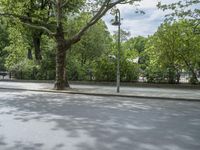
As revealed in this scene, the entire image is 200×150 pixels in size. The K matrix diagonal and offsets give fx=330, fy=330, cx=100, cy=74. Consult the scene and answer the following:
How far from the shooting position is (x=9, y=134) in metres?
8.04

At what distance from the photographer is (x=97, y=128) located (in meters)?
8.84

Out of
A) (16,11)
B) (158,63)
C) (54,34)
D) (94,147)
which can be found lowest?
(94,147)

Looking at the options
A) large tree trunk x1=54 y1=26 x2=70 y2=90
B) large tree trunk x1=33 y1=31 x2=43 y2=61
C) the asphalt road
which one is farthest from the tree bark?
the asphalt road

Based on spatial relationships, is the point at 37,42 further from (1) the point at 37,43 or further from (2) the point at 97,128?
(2) the point at 97,128

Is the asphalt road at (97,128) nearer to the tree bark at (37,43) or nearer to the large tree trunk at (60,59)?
the large tree trunk at (60,59)

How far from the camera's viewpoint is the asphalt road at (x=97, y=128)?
7.09m

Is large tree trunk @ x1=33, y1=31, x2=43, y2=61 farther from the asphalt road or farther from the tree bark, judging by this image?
the asphalt road

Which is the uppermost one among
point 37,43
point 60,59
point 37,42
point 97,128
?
point 37,42

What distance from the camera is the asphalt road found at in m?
7.09

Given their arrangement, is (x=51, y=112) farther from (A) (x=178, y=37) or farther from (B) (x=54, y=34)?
(A) (x=178, y=37)

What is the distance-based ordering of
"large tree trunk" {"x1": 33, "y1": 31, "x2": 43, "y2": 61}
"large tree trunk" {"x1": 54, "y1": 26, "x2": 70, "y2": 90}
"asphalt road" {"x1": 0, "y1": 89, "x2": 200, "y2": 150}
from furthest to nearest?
"large tree trunk" {"x1": 33, "y1": 31, "x2": 43, "y2": 61}, "large tree trunk" {"x1": 54, "y1": 26, "x2": 70, "y2": 90}, "asphalt road" {"x1": 0, "y1": 89, "x2": 200, "y2": 150}

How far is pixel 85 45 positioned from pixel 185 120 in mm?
35534

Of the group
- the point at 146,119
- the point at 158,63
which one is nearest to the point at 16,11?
the point at 158,63

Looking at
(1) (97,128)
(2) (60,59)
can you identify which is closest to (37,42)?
(2) (60,59)
